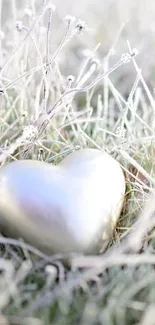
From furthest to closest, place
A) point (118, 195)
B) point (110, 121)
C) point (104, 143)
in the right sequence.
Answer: point (110, 121), point (104, 143), point (118, 195)

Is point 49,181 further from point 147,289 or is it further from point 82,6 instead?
point 82,6

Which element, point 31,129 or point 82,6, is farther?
point 82,6

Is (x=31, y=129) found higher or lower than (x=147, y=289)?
higher

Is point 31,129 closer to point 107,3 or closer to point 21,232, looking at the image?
point 21,232

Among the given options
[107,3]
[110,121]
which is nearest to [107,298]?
[110,121]

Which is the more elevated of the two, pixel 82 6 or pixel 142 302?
pixel 82 6

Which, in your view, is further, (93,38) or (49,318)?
(93,38)

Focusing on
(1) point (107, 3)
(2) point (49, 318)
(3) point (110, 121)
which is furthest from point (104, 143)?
(1) point (107, 3)

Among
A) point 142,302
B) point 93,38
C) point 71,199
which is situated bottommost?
point 142,302

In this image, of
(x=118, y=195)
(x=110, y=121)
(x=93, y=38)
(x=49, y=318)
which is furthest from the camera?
(x=93, y=38)
